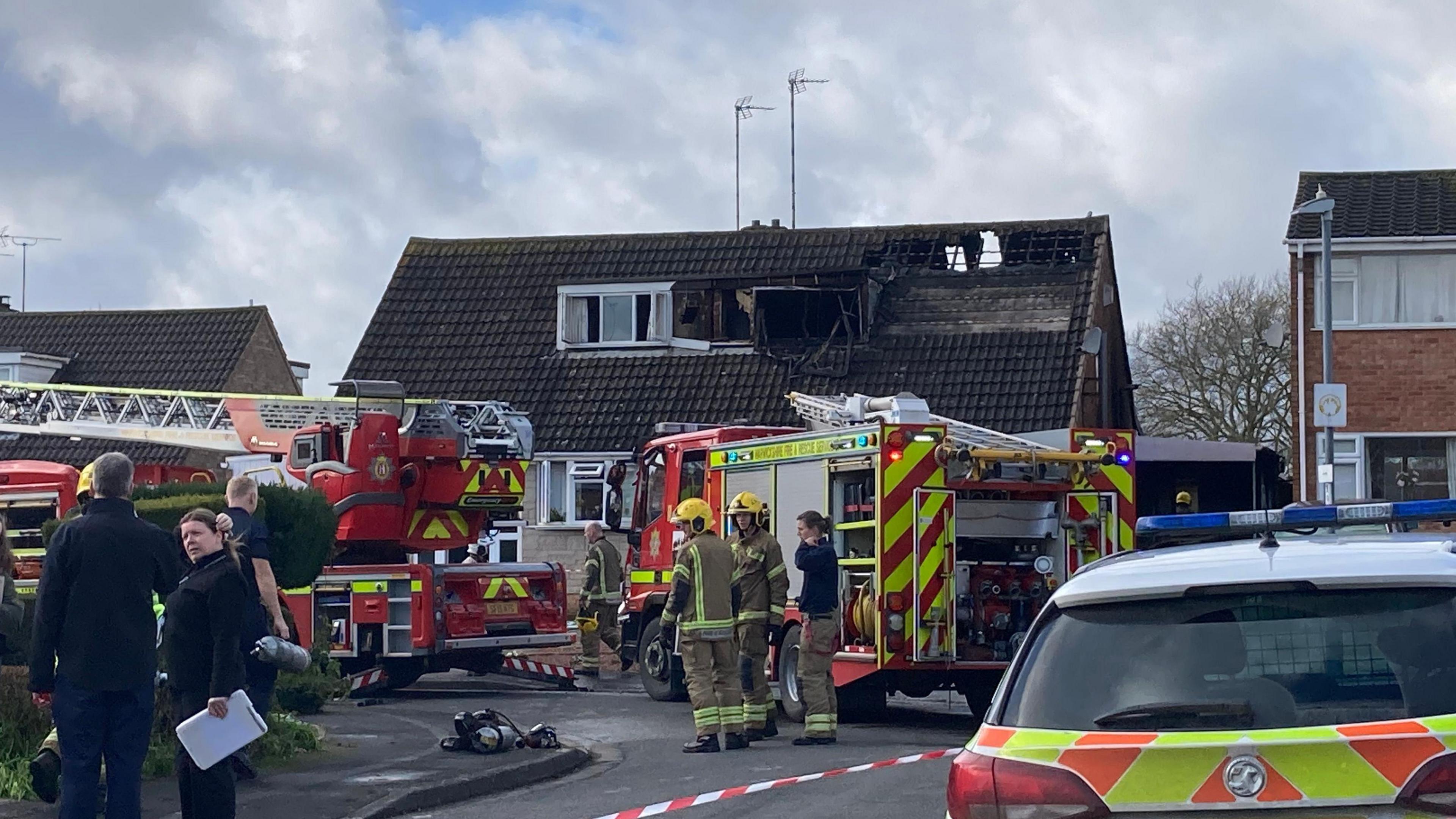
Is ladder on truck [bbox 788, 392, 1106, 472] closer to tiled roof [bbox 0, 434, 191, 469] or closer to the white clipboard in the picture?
the white clipboard

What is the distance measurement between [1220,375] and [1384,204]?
13962 mm

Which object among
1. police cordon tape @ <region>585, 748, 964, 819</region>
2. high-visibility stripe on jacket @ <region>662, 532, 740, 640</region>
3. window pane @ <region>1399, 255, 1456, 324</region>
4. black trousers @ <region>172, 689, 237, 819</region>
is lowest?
police cordon tape @ <region>585, 748, 964, 819</region>

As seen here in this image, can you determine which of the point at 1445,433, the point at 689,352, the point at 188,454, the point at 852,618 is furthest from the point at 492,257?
the point at 852,618

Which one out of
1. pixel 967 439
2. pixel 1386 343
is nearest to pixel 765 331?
pixel 1386 343

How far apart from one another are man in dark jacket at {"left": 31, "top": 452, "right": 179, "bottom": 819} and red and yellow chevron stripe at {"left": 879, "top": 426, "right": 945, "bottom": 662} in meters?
6.97

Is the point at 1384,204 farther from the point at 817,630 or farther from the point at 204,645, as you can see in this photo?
the point at 204,645

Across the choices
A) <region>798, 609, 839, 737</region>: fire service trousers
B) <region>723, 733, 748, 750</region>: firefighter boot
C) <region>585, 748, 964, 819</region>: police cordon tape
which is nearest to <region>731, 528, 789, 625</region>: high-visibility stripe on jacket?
<region>798, 609, 839, 737</region>: fire service trousers

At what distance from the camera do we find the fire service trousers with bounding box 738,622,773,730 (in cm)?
1384

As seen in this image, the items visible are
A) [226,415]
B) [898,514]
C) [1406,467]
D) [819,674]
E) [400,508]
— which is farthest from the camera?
[1406,467]

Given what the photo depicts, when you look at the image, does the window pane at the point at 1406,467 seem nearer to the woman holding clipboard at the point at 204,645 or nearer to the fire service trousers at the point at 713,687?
the fire service trousers at the point at 713,687

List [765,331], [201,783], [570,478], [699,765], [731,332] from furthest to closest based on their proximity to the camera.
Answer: [731,332], [765,331], [570,478], [699,765], [201,783]

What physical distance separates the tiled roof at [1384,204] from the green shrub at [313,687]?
59.4ft

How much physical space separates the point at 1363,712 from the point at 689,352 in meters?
27.8

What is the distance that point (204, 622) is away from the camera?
8.45 meters
